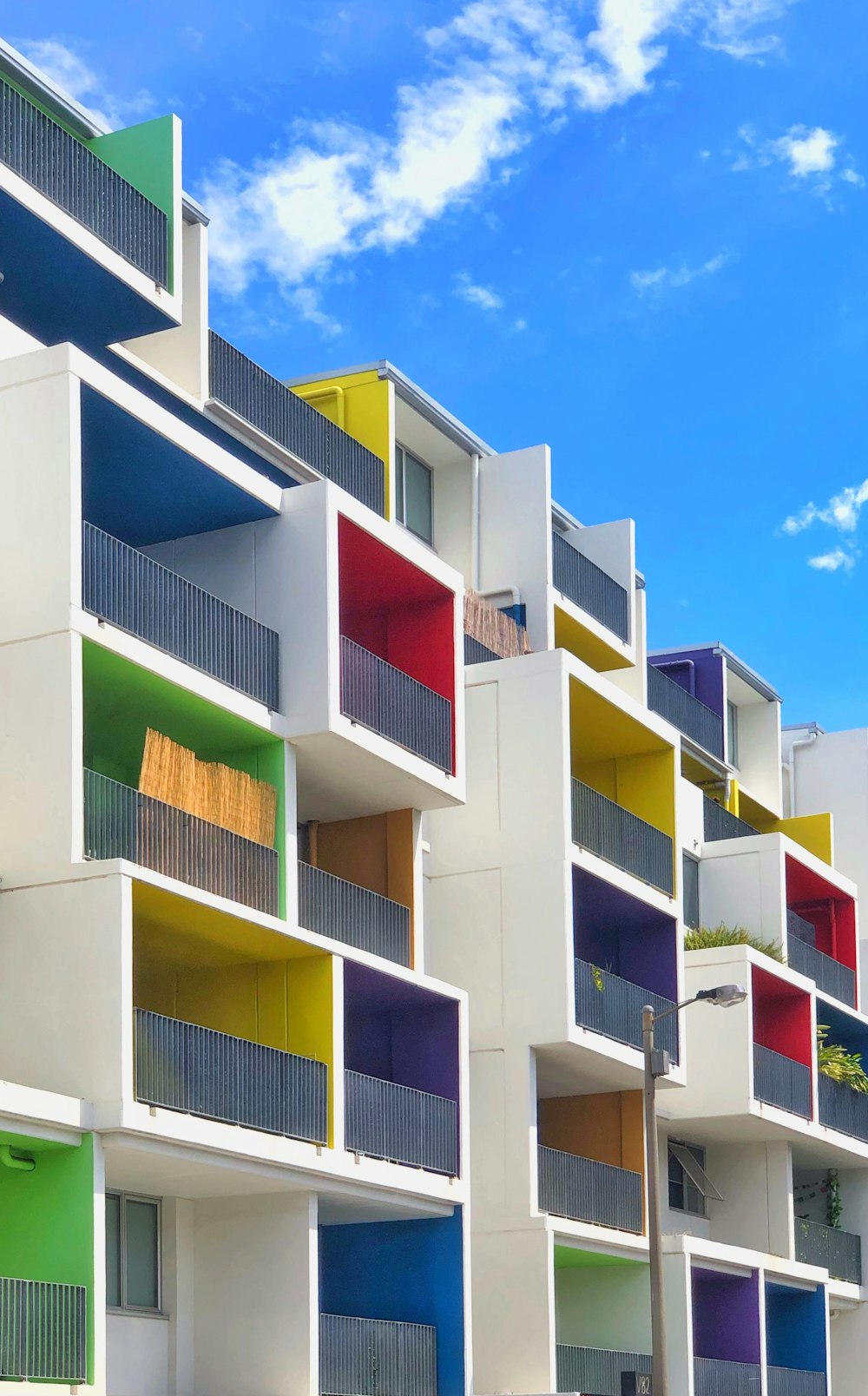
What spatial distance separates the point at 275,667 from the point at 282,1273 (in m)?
7.87

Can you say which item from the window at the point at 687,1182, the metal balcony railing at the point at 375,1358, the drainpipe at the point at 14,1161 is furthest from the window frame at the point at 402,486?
the drainpipe at the point at 14,1161

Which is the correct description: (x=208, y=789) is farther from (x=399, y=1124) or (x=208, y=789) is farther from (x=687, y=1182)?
(x=687, y=1182)

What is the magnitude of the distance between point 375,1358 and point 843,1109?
2017cm

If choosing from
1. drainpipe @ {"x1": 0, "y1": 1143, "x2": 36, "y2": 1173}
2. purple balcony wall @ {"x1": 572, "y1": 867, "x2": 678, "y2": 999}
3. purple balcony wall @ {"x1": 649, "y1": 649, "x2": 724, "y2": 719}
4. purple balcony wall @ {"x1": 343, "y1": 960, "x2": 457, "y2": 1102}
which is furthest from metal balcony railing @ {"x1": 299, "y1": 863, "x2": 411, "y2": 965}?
purple balcony wall @ {"x1": 649, "y1": 649, "x2": 724, "y2": 719}

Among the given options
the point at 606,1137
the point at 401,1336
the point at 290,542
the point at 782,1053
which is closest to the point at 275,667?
the point at 290,542

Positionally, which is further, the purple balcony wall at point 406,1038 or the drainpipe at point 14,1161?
the purple balcony wall at point 406,1038

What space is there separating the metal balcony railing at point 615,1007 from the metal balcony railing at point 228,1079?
7.45 meters

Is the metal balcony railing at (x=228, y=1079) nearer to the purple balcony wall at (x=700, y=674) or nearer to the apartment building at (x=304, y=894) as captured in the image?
the apartment building at (x=304, y=894)

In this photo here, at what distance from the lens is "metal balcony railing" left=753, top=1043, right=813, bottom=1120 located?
40125 mm

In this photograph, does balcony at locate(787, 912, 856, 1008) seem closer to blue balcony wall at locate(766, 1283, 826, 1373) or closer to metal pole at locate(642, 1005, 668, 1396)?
blue balcony wall at locate(766, 1283, 826, 1373)

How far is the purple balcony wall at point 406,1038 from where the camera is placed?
97.8 feet

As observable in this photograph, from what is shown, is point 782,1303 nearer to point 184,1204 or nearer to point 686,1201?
point 686,1201

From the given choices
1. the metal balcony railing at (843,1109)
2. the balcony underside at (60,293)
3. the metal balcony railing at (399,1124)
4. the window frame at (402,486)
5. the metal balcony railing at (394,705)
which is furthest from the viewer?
the metal balcony railing at (843,1109)

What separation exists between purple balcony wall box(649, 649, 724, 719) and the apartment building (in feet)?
29.5
